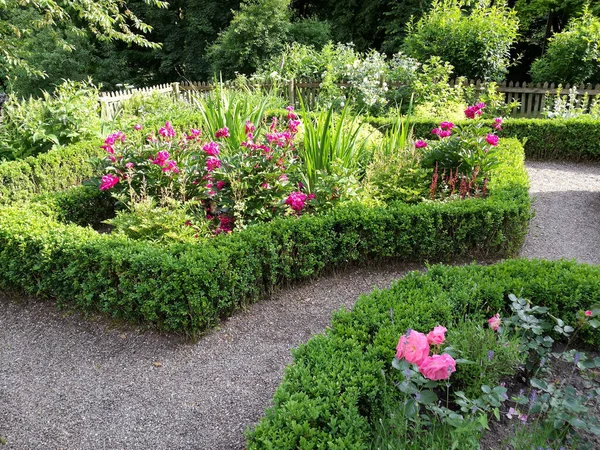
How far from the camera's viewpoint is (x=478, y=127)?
4738mm

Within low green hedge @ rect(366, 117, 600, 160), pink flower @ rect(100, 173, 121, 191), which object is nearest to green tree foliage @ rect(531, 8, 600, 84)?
low green hedge @ rect(366, 117, 600, 160)

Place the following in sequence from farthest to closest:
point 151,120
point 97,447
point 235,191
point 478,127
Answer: point 151,120, point 478,127, point 235,191, point 97,447

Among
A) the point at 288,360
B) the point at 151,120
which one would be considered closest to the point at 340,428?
the point at 288,360

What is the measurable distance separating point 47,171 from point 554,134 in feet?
24.4

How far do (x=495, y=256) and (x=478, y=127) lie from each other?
1321 mm

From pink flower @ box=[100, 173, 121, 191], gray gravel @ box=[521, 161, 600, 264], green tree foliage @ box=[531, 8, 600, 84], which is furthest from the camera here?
green tree foliage @ box=[531, 8, 600, 84]

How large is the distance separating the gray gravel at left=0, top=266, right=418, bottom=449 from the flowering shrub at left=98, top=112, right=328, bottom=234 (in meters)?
0.78

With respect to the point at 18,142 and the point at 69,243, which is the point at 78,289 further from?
the point at 18,142

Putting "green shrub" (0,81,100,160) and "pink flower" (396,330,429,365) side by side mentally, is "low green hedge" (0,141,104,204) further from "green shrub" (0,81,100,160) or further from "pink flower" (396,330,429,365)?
"pink flower" (396,330,429,365)

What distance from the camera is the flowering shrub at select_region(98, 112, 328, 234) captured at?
4055 millimetres

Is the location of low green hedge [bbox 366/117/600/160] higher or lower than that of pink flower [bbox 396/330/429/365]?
higher

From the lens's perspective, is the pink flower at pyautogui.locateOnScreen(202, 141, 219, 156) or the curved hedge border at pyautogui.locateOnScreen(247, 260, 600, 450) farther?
the pink flower at pyautogui.locateOnScreen(202, 141, 219, 156)

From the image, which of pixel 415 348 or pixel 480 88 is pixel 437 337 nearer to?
pixel 415 348

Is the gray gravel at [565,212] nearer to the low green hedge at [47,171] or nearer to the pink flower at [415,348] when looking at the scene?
the pink flower at [415,348]
